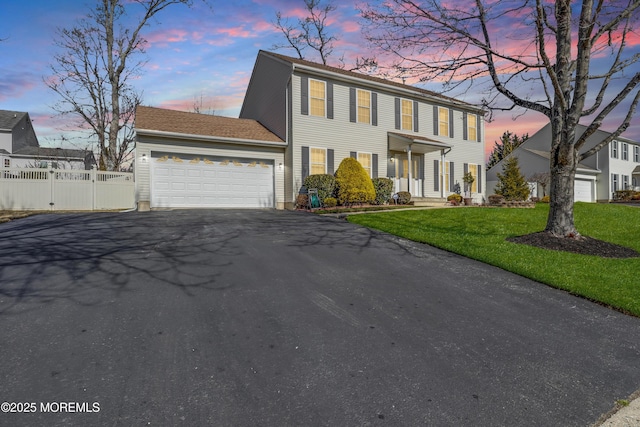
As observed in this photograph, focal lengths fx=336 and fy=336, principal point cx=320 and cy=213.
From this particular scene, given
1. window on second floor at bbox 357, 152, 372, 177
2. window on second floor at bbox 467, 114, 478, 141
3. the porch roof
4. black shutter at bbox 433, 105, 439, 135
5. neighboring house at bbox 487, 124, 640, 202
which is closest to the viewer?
the porch roof

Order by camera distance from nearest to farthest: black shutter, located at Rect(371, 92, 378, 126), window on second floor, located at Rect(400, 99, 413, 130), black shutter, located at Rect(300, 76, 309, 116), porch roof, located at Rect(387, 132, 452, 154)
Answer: black shutter, located at Rect(300, 76, 309, 116) → porch roof, located at Rect(387, 132, 452, 154) → black shutter, located at Rect(371, 92, 378, 126) → window on second floor, located at Rect(400, 99, 413, 130)

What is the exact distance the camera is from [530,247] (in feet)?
22.7

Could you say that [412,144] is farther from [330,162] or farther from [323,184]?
[323,184]

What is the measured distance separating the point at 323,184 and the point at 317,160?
1742 mm

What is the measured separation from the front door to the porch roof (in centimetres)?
61

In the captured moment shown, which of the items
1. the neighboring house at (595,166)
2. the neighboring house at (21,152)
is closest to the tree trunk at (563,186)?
the neighboring house at (595,166)

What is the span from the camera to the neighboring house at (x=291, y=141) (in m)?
13.8

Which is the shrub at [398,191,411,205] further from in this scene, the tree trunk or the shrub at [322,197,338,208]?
the tree trunk

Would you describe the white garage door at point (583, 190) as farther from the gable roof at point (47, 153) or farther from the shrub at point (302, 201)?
the gable roof at point (47, 153)

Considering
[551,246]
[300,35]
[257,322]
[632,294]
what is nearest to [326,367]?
[257,322]

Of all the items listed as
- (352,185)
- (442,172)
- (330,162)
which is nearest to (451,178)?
(442,172)

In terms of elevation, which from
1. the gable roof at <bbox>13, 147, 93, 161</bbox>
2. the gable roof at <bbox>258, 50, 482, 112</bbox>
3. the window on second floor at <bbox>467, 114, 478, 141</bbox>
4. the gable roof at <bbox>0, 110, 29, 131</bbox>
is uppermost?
the gable roof at <bbox>0, 110, 29, 131</bbox>

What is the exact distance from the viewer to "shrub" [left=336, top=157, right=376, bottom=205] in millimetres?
13984

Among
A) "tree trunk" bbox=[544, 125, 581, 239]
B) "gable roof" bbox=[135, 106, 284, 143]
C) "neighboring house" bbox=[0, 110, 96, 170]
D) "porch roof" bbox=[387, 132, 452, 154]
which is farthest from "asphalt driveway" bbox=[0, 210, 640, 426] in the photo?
"neighboring house" bbox=[0, 110, 96, 170]
